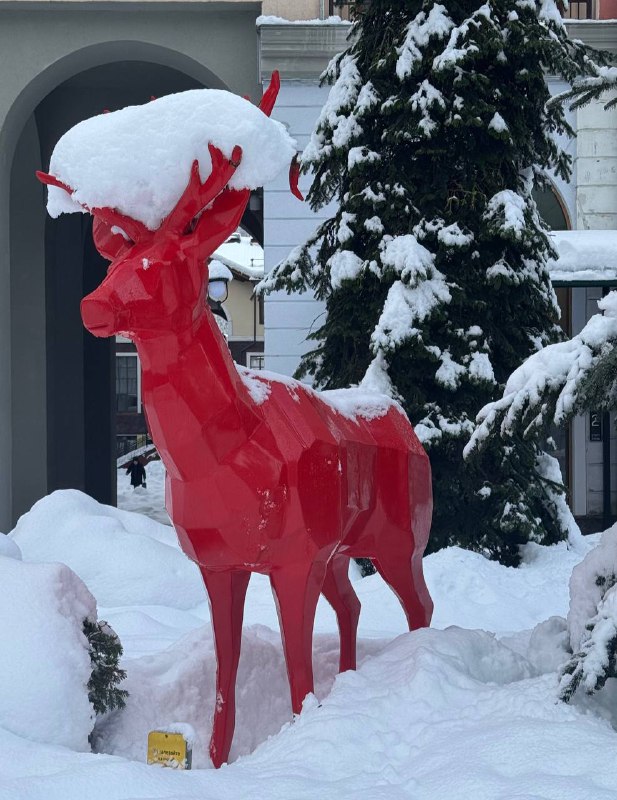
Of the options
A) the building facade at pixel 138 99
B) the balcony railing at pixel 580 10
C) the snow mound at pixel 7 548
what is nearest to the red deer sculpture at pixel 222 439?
the snow mound at pixel 7 548

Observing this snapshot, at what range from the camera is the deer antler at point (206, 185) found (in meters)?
3.61

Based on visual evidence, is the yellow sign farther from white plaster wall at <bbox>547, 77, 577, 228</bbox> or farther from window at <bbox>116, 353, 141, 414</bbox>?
window at <bbox>116, 353, 141, 414</bbox>

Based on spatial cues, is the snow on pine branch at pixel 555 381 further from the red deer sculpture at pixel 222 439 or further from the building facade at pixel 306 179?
the building facade at pixel 306 179

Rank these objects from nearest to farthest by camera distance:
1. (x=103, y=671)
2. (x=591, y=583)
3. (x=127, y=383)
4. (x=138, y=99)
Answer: (x=591, y=583) → (x=103, y=671) → (x=138, y=99) → (x=127, y=383)

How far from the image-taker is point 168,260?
366 cm

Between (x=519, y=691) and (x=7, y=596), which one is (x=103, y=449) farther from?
(x=519, y=691)

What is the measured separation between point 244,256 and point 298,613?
38.9m

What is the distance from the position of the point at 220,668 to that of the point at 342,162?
18.9 feet

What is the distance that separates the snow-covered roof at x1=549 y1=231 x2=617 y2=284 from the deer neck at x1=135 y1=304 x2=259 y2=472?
7441mm

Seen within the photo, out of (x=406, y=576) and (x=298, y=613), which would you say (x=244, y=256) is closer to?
(x=406, y=576)

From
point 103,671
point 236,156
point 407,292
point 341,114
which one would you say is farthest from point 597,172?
point 103,671

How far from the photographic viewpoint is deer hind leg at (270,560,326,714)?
397cm

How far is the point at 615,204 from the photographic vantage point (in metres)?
11.3

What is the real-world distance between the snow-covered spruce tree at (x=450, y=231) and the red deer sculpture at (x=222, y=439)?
427 centimetres
